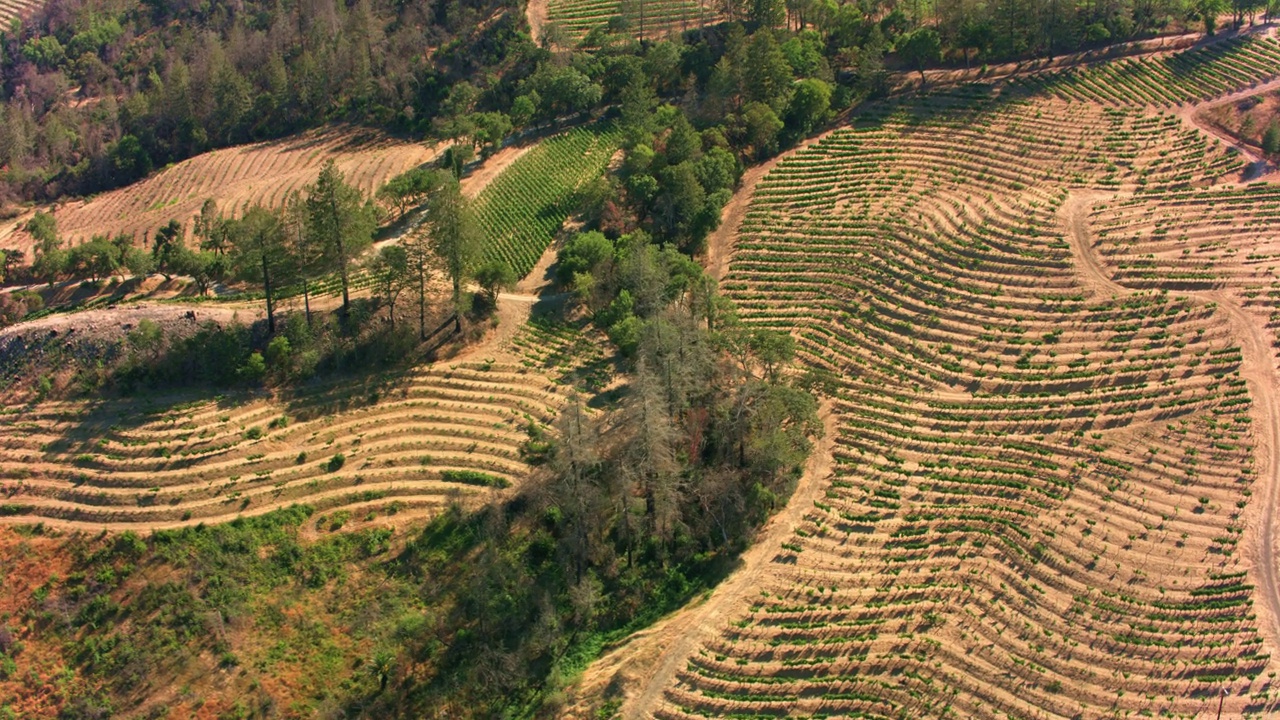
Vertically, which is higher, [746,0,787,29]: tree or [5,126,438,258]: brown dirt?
[746,0,787,29]: tree

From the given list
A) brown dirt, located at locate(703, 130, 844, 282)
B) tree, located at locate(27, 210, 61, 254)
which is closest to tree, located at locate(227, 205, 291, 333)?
tree, located at locate(27, 210, 61, 254)

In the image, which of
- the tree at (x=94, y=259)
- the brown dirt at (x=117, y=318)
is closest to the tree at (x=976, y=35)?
the brown dirt at (x=117, y=318)

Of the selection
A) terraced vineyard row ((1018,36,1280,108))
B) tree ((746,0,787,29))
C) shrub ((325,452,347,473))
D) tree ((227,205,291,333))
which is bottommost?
shrub ((325,452,347,473))

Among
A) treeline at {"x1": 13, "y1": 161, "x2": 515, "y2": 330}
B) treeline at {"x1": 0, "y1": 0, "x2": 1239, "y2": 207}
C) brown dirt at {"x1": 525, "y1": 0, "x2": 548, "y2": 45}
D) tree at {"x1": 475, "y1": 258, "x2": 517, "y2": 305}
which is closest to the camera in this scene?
treeline at {"x1": 13, "y1": 161, "x2": 515, "y2": 330}

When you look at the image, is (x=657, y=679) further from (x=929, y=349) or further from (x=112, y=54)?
(x=112, y=54)

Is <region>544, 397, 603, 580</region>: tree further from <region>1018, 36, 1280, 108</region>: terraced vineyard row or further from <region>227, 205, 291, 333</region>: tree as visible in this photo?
<region>1018, 36, 1280, 108</region>: terraced vineyard row

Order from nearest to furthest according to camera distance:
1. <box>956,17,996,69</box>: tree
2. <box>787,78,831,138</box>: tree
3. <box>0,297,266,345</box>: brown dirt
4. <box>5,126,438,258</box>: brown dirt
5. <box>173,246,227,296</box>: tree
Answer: <box>0,297,266,345</box>: brown dirt
<box>173,246,227,296</box>: tree
<box>787,78,831,138</box>: tree
<box>5,126,438,258</box>: brown dirt
<box>956,17,996,69</box>: tree

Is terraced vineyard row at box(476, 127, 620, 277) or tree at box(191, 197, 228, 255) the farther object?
terraced vineyard row at box(476, 127, 620, 277)

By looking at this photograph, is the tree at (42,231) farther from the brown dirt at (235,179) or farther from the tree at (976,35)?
the tree at (976,35)
